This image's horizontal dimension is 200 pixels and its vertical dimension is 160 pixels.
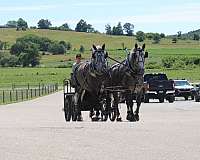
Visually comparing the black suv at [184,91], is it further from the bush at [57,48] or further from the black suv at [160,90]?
the bush at [57,48]

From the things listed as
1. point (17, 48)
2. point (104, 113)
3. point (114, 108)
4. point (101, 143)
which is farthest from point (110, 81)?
point (17, 48)

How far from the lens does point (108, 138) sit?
1519cm

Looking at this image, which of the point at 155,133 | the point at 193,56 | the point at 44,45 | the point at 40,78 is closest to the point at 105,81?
the point at 155,133

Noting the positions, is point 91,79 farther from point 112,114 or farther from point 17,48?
point 17,48

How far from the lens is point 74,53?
162m

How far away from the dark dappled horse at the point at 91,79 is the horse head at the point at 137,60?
80 centimetres

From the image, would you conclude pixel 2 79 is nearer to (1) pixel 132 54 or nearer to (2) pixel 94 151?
(1) pixel 132 54

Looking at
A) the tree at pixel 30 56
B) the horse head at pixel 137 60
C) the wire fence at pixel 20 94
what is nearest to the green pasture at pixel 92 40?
the tree at pixel 30 56

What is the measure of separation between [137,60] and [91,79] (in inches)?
58.9

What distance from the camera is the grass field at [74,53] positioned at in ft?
375

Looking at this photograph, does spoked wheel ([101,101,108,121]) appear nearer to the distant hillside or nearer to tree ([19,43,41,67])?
tree ([19,43,41,67])

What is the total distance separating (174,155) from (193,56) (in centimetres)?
12574

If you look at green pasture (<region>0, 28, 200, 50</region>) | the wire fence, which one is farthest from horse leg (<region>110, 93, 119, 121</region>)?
green pasture (<region>0, 28, 200, 50</region>)

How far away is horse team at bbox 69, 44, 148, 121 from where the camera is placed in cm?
2211
